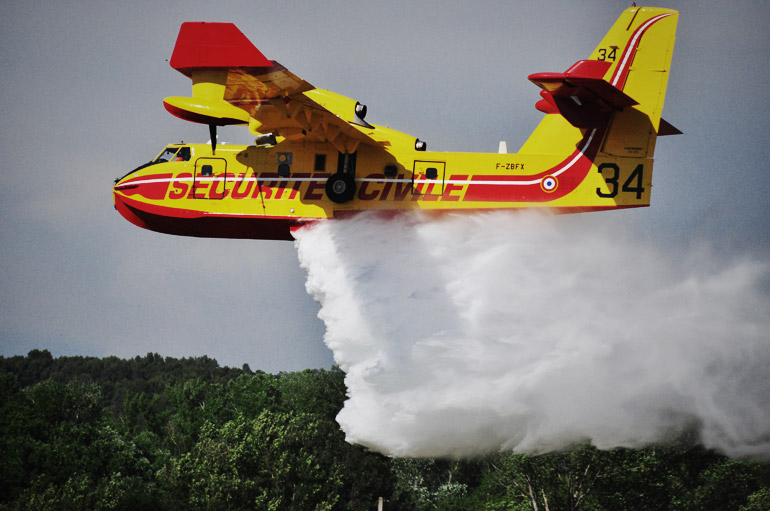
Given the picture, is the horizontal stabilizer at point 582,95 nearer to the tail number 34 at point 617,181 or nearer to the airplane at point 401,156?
the airplane at point 401,156

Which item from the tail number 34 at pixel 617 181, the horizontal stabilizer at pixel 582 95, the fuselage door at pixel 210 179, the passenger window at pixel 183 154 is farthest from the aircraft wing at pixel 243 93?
the tail number 34 at pixel 617 181

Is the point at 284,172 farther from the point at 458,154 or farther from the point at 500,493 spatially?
the point at 500,493

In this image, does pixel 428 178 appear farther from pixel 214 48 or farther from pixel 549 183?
pixel 214 48

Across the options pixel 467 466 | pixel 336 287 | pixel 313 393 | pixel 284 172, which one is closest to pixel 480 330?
pixel 336 287

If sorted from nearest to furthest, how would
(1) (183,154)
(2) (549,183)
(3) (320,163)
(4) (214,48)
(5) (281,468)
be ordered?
(4) (214,48), (2) (549,183), (3) (320,163), (1) (183,154), (5) (281,468)

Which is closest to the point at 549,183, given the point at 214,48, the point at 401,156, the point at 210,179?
the point at 401,156

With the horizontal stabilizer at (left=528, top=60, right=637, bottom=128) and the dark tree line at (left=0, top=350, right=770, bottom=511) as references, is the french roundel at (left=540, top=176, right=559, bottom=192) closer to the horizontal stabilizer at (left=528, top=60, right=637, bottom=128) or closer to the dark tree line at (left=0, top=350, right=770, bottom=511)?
the horizontal stabilizer at (left=528, top=60, right=637, bottom=128)

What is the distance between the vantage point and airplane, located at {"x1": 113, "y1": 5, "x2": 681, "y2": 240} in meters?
16.1

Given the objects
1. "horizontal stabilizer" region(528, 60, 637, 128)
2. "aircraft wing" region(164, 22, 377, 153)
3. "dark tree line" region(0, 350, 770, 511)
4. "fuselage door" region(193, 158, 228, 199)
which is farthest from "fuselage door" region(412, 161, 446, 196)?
"dark tree line" region(0, 350, 770, 511)

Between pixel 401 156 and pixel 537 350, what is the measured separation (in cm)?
474

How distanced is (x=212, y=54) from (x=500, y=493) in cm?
3033

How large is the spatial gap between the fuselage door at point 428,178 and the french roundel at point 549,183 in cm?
191

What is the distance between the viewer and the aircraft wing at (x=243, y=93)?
1503 centimetres

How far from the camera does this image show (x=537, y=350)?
15.4 meters
